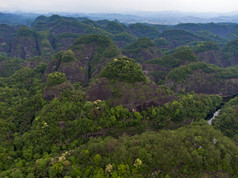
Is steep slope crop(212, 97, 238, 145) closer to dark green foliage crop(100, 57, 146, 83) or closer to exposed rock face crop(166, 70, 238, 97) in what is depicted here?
exposed rock face crop(166, 70, 238, 97)

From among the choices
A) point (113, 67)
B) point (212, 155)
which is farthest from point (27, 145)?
point (212, 155)

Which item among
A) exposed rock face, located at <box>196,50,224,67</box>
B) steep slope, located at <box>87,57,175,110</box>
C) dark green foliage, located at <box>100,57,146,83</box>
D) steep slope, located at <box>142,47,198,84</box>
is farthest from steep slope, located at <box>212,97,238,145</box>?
exposed rock face, located at <box>196,50,224,67</box>

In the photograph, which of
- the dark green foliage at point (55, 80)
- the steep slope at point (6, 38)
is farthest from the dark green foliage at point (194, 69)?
the steep slope at point (6, 38)

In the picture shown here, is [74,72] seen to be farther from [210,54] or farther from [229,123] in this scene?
[210,54]

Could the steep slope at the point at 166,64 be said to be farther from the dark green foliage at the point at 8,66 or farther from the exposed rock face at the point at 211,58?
the dark green foliage at the point at 8,66

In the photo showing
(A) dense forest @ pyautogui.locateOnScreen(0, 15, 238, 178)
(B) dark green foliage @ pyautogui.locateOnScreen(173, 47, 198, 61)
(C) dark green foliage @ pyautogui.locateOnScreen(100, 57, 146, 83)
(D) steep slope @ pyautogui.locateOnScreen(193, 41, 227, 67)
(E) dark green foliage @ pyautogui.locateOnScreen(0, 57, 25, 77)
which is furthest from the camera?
(D) steep slope @ pyautogui.locateOnScreen(193, 41, 227, 67)

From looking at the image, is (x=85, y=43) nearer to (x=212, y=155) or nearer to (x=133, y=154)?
(x=133, y=154)

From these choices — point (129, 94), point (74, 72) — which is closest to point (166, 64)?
point (129, 94)
